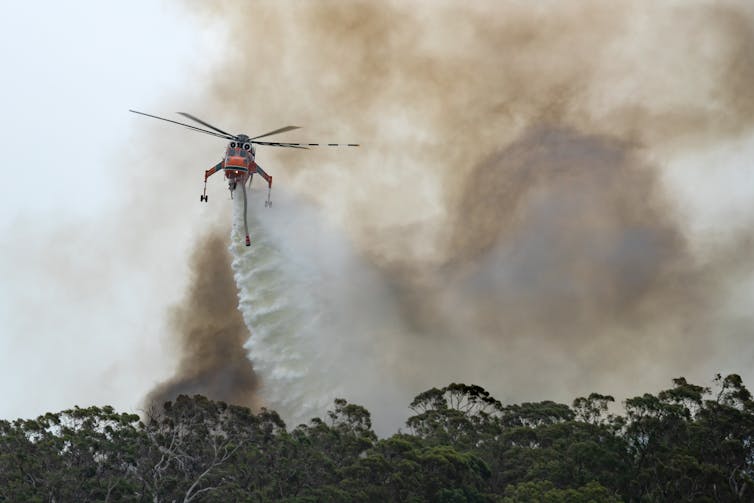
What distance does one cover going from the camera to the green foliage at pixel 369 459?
273 ft

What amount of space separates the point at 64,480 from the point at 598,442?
135ft

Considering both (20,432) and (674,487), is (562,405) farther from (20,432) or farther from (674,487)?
(20,432)

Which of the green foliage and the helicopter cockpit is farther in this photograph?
the helicopter cockpit

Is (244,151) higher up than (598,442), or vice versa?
(244,151)

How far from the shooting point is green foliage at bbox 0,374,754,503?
83125 millimetres

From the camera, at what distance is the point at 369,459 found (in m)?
83.7

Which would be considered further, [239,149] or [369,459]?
[239,149]

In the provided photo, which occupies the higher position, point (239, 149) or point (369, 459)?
point (239, 149)

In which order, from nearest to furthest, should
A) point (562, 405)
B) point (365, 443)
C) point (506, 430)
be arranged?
point (365, 443), point (506, 430), point (562, 405)

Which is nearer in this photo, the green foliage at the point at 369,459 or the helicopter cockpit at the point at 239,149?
the green foliage at the point at 369,459

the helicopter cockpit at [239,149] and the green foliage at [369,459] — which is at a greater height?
the helicopter cockpit at [239,149]

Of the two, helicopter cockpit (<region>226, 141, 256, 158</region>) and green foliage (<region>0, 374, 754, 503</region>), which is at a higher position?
helicopter cockpit (<region>226, 141, 256, 158</region>)

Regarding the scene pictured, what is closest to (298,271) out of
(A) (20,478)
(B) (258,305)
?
(B) (258,305)

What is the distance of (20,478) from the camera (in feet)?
279
